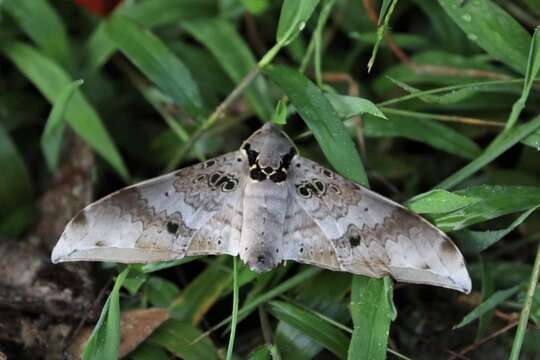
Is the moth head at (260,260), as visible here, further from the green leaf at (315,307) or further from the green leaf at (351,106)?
the green leaf at (351,106)

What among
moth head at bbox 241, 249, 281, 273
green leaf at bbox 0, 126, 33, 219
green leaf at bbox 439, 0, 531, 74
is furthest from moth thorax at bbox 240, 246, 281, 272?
green leaf at bbox 0, 126, 33, 219

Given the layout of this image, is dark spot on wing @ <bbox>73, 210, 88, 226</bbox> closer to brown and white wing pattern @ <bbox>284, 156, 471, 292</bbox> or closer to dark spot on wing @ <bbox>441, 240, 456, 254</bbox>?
brown and white wing pattern @ <bbox>284, 156, 471, 292</bbox>

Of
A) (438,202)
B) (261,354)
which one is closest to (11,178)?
(261,354)

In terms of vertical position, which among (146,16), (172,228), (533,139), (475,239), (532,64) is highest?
(146,16)

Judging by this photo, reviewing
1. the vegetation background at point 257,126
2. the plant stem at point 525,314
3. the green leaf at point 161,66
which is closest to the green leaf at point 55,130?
the vegetation background at point 257,126

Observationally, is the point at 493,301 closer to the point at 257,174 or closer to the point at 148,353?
the point at 257,174

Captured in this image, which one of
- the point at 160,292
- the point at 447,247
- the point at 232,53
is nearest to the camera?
the point at 447,247

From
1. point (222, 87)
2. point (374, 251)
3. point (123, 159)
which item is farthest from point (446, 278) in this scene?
point (123, 159)
